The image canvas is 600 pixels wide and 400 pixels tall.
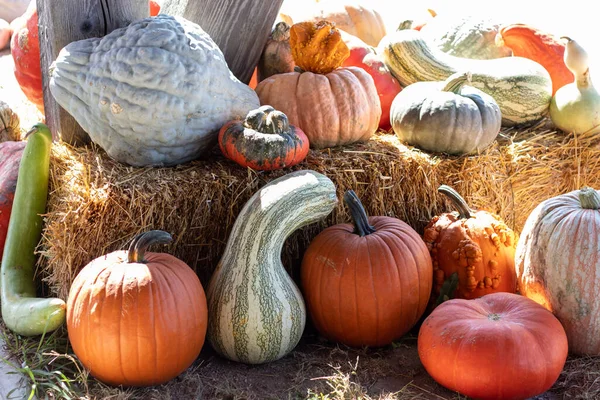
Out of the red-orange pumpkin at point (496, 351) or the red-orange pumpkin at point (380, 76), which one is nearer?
the red-orange pumpkin at point (496, 351)

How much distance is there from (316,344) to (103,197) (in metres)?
1.20

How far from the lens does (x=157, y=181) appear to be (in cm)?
305

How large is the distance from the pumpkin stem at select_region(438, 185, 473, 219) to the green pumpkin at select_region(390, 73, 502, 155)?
1.26 ft

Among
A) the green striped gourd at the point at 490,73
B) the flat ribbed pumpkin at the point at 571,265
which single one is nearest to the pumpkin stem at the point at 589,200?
the flat ribbed pumpkin at the point at 571,265

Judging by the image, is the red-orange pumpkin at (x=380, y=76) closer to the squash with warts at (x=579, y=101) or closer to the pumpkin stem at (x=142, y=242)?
the squash with warts at (x=579, y=101)

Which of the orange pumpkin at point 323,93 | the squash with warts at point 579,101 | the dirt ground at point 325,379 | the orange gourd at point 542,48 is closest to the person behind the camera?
the dirt ground at point 325,379

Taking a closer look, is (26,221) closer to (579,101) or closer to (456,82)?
(456,82)

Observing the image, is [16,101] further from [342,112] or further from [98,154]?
[342,112]

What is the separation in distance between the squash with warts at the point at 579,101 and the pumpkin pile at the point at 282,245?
71cm

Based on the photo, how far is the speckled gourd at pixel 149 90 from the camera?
306cm

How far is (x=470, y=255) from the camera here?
3230 millimetres

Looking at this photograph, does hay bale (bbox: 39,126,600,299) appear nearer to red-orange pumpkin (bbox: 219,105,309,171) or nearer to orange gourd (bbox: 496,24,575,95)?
red-orange pumpkin (bbox: 219,105,309,171)

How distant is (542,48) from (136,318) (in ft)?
11.4

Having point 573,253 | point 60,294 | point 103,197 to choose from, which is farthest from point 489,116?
point 60,294
